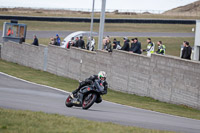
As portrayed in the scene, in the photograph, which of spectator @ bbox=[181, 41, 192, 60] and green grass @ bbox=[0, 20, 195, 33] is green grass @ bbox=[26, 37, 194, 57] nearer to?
green grass @ bbox=[0, 20, 195, 33]

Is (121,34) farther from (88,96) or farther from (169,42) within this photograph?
(88,96)

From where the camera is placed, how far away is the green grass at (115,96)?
18312 millimetres

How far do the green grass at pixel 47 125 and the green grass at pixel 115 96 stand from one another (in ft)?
22.5

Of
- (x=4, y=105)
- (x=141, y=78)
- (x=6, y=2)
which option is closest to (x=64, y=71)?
(x=141, y=78)

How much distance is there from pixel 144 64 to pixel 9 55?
19319 millimetres

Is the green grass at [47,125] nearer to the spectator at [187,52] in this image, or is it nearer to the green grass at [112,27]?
the spectator at [187,52]

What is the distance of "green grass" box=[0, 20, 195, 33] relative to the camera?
56.3 meters

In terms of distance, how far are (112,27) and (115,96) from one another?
3647cm

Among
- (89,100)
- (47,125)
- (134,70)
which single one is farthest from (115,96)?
(47,125)

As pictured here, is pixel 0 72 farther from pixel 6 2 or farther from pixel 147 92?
pixel 6 2

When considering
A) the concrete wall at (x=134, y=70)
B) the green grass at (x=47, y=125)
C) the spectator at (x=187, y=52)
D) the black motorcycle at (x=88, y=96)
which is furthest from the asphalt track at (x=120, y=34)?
the green grass at (x=47, y=125)

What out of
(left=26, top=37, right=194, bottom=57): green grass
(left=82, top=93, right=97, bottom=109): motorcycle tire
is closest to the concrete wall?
(left=82, top=93, right=97, bottom=109): motorcycle tire

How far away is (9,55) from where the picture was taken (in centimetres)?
3953

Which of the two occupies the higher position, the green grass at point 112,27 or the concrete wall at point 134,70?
the green grass at point 112,27
